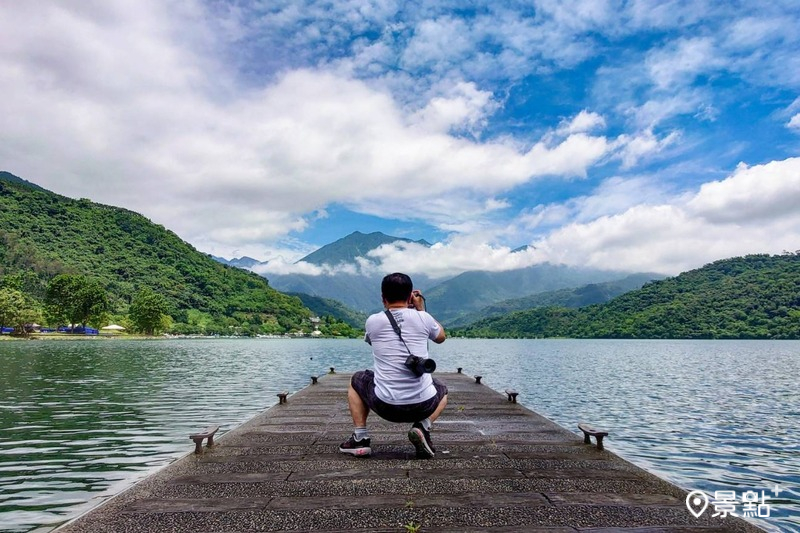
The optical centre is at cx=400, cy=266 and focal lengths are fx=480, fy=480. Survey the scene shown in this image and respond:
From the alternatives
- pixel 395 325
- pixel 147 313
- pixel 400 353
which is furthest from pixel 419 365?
pixel 147 313

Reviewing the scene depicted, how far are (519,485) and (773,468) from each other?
9.83 metres

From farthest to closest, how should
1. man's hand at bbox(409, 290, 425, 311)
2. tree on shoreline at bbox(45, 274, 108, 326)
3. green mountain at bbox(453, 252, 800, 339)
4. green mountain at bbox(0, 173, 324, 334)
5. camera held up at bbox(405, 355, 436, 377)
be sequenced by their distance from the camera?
1. green mountain at bbox(0, 173, 324, 334)
2. green mountain at bbox(453, 252, 800, 339)
3. tree on shoreline at bbox(45, 274, 108, 326)
4. man's hand at bbox(409, 290, 425, 311)
5. camera held up at bbox(405, 355, 436, 377)

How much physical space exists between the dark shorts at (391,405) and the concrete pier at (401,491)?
2.19 ft

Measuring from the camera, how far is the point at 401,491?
5.41m

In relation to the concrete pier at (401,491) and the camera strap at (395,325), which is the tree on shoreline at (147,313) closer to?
the concrete pier at (401,491)

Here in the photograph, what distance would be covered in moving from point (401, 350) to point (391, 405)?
2.47ft

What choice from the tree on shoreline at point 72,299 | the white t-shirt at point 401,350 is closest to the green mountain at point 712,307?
the tree on shoreline at point 72,299

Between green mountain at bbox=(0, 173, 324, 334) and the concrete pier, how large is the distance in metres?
145

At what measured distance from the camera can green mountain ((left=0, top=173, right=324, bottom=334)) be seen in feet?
450

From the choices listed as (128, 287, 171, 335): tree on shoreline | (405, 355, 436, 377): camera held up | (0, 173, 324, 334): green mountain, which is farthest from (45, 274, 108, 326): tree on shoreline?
(405, 355, 436, 377): camera held up

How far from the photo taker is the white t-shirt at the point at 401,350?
6.27 metres

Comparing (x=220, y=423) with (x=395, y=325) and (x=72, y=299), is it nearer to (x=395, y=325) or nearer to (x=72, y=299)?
(x=395, y=325)

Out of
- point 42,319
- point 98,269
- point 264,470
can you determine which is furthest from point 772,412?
point 98,269

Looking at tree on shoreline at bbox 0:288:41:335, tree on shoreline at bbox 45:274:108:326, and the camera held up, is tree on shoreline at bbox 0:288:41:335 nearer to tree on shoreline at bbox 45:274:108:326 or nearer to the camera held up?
tree on shoreline at bbox 45:274:108:326
